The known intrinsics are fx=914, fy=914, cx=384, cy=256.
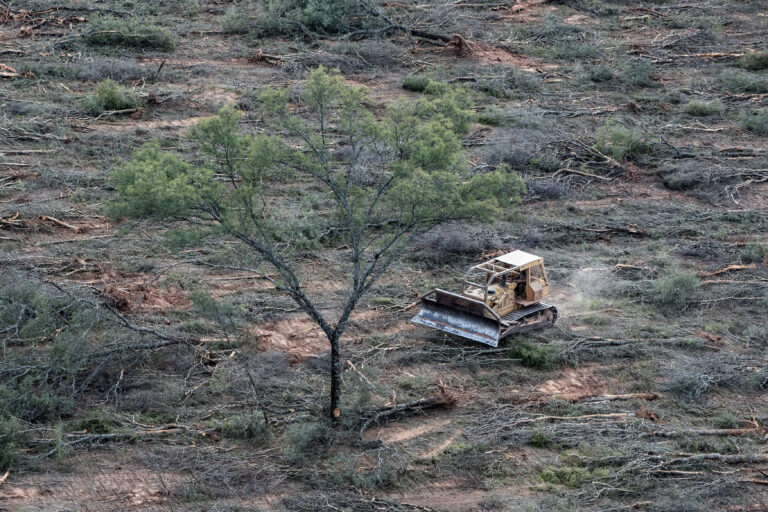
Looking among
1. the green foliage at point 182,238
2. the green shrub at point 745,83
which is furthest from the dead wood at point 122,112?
the green shrub at point 745,83

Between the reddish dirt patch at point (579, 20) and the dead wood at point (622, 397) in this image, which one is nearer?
the dead wood at point (622, 397)

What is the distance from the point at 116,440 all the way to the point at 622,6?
2559 centimetres

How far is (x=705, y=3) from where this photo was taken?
104 feet

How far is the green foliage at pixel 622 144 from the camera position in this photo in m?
21.0

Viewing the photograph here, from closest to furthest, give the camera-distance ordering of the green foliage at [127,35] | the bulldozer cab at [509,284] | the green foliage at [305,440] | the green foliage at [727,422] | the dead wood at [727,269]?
the green foliage at [305,440] < the green foliage at [727,422] < the bulldozer cab at [509,284] < the dead wood at [727,269] < the green foliage at [127,35]

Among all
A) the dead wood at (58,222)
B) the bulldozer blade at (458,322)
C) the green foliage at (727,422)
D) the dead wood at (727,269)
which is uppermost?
the dead wood at (58,222)

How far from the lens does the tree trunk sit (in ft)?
38.3

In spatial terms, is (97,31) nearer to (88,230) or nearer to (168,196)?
(88,230)

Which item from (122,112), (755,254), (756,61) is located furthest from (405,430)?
(756,61)

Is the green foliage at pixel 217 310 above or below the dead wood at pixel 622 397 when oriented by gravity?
above

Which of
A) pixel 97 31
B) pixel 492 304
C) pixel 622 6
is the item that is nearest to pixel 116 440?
pixel 492 304

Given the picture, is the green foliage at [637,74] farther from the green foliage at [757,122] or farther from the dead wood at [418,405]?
the dead wood at [418,405]

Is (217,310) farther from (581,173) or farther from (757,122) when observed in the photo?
(757,122)

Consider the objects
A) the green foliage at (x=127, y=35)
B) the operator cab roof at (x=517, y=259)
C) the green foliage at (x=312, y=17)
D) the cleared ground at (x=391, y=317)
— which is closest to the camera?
the cleared ground at (x=391, y=317)
